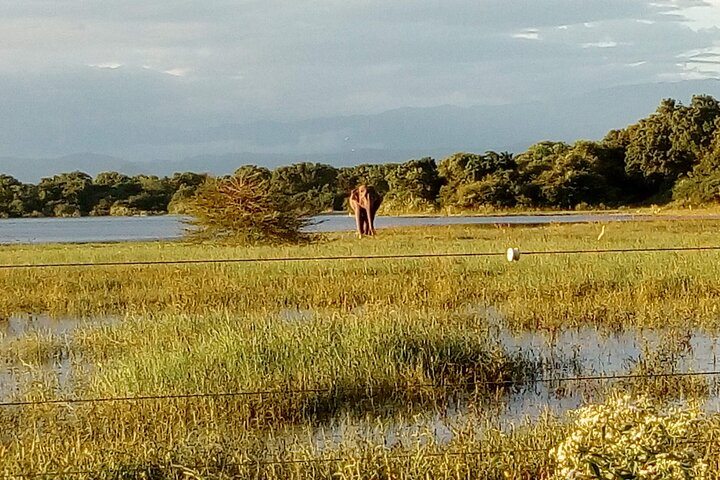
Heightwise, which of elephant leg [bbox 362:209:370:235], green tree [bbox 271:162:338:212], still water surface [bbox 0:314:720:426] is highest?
green tree [bbox 271:162:338:212]

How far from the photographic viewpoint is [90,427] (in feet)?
18.7

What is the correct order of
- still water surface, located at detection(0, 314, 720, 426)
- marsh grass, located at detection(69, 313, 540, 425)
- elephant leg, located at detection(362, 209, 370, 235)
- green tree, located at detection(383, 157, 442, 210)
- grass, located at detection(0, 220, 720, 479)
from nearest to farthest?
grass, located at detection(0, 220, 720, 479) → marsh grass, located at detection(69, 313, 540, 425) → still water surface, located at detection(0, 314, 720, 426) → elephant leg, located at detection(362, 209, 370, 235) → green tree, located at detection(383, 157, 442, 210)

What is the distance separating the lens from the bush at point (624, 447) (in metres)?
3.10

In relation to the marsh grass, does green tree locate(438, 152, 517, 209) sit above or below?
above

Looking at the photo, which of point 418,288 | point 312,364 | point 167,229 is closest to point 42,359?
point 312,364

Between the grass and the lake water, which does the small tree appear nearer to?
the lake water

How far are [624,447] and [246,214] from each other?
18336mm

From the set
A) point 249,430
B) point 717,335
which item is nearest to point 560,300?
point 717,335

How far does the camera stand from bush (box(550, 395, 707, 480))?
310 centimetres

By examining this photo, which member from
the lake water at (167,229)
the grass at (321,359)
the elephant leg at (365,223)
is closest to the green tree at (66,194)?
the lake water at (167,229)

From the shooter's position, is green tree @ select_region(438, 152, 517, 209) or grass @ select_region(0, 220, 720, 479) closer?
grass @ select_region(0, 220, 720, 479)

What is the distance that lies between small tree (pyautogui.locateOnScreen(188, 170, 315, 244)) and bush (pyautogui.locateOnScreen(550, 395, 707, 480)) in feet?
59.3

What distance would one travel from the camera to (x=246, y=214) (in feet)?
69.4

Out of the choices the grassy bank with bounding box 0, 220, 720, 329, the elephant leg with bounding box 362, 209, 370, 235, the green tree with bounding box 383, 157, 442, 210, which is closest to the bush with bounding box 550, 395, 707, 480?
the grassy bank with bounding box 0, 220, 720, 329
